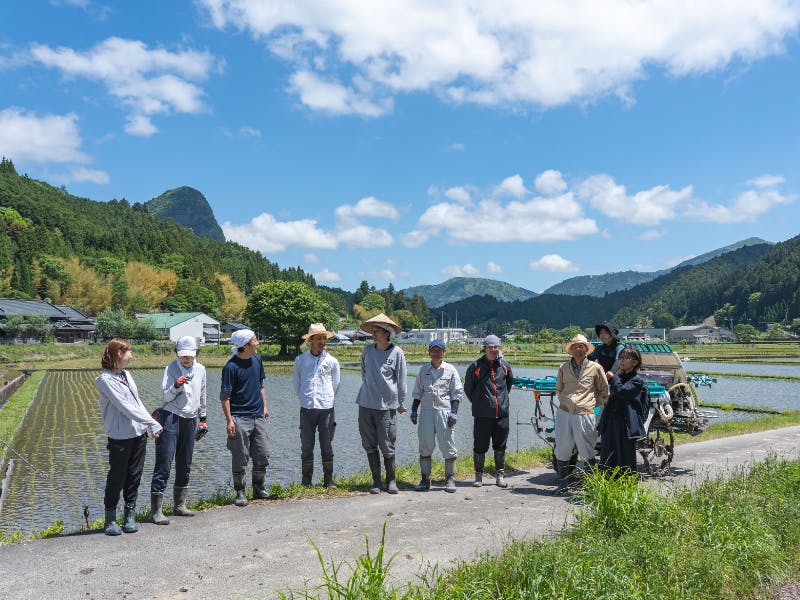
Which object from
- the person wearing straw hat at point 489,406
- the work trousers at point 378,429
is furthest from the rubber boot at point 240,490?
the person wearing straw hat at point 489,406

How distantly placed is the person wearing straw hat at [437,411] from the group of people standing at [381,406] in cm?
1

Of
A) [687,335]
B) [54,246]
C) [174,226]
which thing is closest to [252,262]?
[174,226]

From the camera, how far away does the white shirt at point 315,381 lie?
23.4 ft

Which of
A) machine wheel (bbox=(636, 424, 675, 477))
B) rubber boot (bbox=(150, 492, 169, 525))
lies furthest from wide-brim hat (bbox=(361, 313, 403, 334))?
machine wheel (bbox=(636, 424, 675, 477))

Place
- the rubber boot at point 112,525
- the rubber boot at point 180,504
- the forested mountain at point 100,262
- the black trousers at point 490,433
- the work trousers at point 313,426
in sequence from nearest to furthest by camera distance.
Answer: the rubber boot at point 112,525 → the rubber boot at point 180,504 → the work trousers at point 313,426 → the black trousers at point 490,433 → the forested mountain at point 100,262

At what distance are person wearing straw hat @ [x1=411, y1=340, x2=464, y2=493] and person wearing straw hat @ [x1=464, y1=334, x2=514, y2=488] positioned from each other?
285 millimetres

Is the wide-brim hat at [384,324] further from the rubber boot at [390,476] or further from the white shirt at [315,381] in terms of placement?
the rubber boot at [390,476]

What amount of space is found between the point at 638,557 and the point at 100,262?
373 ft

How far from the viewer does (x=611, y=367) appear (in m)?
8.00

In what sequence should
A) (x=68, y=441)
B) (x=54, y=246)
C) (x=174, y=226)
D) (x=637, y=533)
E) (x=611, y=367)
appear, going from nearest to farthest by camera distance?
1. (x=637, y=533)
2. (x=611, y=367)
3. (x=68, y=441)
4. (x=54, y=246)
5. (x=174, y=226)

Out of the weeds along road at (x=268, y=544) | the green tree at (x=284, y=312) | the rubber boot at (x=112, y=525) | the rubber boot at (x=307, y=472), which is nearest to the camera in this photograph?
the weeds along road at (x=268, y=544)

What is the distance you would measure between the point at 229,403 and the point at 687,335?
176 meters

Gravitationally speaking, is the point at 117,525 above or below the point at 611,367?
below

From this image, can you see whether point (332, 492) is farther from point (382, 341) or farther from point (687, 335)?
point (687, 335)
